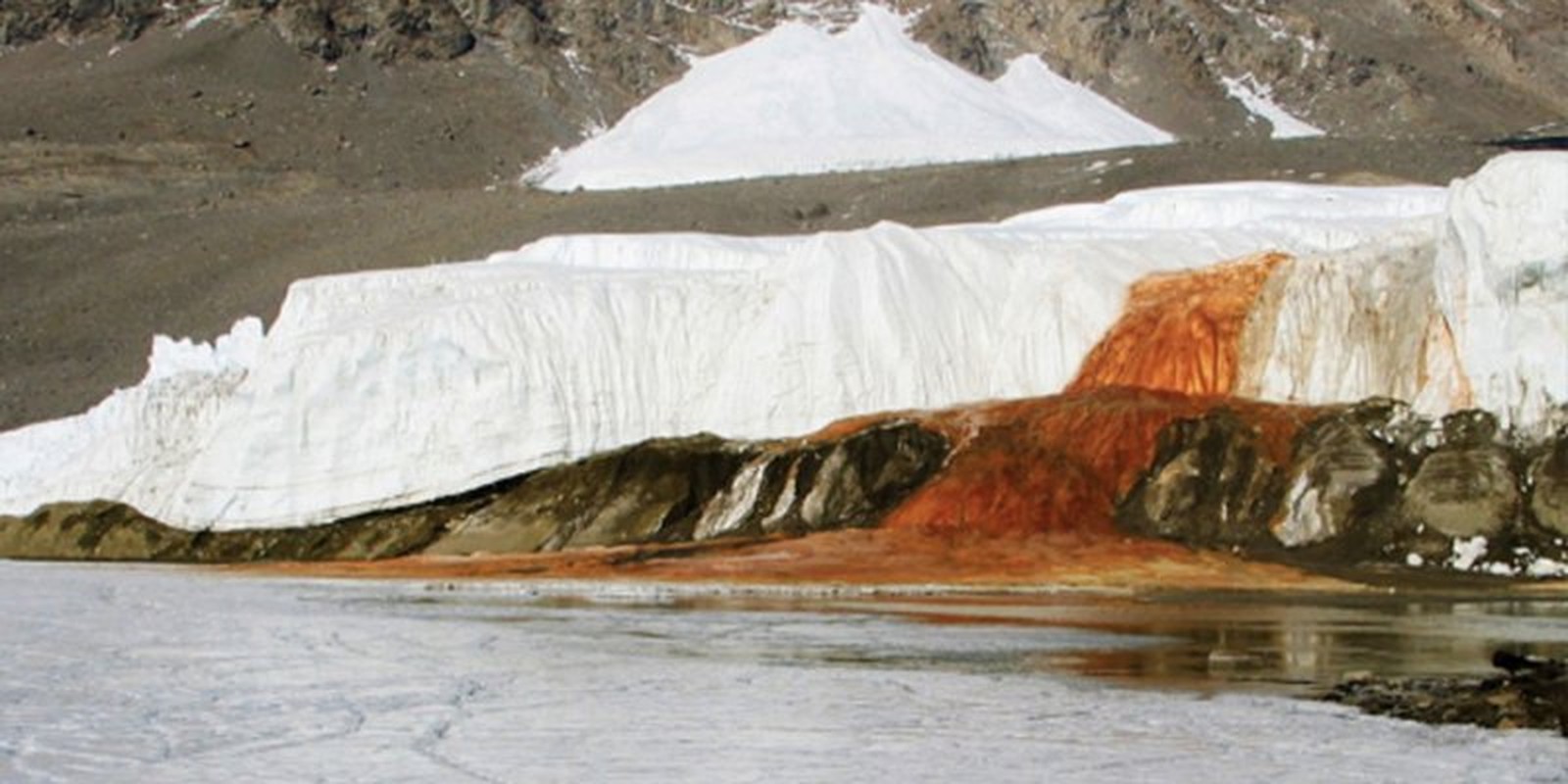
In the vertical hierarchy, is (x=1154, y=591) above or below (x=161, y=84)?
below

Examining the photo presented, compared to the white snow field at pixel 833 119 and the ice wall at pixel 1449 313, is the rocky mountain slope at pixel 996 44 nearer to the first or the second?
the white snow field at pixel 833 119

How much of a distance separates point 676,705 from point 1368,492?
72.4 feet

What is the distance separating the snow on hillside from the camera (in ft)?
153

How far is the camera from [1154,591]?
1293 inches

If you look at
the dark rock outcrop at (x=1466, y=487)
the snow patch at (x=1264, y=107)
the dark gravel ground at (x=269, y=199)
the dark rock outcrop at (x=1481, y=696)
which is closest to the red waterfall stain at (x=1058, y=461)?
the dark rock outcrop at (x=1466, y=487)

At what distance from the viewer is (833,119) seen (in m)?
105

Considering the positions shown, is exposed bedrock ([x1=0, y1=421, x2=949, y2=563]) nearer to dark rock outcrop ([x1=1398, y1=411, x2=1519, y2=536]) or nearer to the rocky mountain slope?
dark rock outcrop ([x1=1398, y1=411, x2=1519, y2=536])

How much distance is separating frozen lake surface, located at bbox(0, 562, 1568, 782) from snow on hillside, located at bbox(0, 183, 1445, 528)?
18500mm

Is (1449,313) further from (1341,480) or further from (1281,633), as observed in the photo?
(1281,633)

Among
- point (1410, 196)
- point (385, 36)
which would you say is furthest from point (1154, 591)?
point (385, 36)

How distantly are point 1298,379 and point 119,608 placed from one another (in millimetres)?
23524

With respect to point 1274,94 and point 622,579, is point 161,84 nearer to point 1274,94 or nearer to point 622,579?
point 1274,94

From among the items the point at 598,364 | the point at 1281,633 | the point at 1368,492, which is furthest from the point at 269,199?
the point at 1281,633

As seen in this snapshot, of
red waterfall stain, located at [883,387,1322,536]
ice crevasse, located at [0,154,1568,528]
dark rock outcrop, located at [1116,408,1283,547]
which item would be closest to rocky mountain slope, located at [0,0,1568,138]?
ice crevasse, located at [0,154,1568,528]
